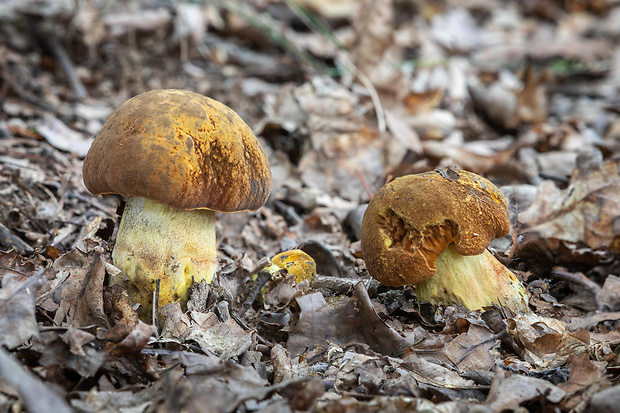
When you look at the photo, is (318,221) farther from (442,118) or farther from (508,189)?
(442,118)

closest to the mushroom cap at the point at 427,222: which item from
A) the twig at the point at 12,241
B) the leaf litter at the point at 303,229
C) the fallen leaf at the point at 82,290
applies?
the leaf litter at the point at 303,229

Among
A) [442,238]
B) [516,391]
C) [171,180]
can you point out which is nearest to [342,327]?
[442,238]

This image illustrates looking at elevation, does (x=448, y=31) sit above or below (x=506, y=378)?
above

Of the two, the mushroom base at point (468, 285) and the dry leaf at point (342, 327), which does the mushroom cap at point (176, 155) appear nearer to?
the dry leaf at point (342, 327)

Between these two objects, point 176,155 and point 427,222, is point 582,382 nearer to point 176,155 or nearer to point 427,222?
point 427,222

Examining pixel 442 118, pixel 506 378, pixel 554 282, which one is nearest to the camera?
pixel 506 378

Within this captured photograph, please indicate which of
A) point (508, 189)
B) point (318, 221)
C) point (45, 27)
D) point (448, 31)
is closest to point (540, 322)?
point (508, 189)

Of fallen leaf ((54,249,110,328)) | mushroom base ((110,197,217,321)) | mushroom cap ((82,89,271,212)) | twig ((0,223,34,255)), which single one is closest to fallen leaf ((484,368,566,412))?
mushroom cap ((82,89,271,212))
